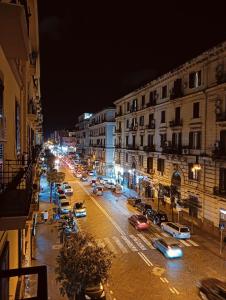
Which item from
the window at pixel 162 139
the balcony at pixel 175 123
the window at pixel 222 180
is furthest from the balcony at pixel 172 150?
the window at pixel 222 180

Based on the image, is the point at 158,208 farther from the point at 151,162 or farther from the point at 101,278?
the point at 101,278

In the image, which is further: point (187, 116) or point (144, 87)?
point (144, 87)

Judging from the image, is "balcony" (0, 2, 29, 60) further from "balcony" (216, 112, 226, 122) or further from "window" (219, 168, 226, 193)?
"window" (219, 168, 226, 193)

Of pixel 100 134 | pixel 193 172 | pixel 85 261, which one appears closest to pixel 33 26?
pixel 85 261

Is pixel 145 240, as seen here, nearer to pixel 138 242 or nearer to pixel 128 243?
pixel 138 242

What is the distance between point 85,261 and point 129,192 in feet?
126

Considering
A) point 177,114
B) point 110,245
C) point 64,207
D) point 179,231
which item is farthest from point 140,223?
point 177,114

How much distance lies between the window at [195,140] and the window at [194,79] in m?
5.45

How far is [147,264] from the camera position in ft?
73.4

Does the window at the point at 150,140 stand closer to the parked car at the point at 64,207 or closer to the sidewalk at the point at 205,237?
the sidewalk at the point at 205,237

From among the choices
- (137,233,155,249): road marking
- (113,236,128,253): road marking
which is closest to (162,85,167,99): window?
(137,233,155,249): road marking

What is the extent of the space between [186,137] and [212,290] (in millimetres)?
22033

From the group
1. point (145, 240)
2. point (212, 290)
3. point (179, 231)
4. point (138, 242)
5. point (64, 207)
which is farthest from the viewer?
point (64, 207)

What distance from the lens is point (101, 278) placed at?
50.2 feet
